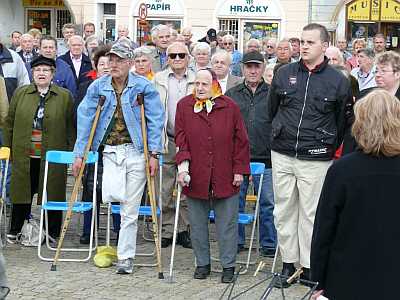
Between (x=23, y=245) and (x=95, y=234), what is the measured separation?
30.5 inches

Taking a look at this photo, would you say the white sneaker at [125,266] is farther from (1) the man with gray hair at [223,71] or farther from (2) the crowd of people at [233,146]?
(1) the man with gray hair at [223,71]

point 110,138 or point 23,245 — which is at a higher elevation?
point 110,138

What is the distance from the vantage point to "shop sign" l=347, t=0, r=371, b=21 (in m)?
25.2

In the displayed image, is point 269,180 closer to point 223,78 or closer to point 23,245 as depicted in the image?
point 223,78

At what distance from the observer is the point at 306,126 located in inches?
274

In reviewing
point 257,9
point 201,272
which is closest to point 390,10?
point 257,9

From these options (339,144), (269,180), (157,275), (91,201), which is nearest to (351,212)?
(339,144)

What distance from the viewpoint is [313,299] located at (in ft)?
14.4

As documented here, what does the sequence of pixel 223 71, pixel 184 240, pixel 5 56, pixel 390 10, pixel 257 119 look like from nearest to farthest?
pixel 257 119
pixel 184 240
pixel 223 71
pixel 5 56
pixel 390 10

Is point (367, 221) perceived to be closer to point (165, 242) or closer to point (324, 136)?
point (324, 136)

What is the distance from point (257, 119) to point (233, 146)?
99 cm

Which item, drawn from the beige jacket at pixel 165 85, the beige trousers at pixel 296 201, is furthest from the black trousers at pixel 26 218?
the beige trousers at pixel 296 201

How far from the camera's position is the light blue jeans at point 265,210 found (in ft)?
27.3

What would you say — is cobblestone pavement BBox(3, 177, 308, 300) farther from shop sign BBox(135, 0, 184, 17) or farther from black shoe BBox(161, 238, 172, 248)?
shop sign BBox(135, 0, 184, 17)
